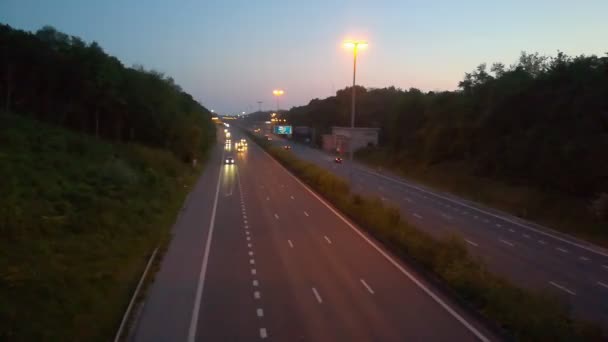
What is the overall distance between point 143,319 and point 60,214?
11872 mm

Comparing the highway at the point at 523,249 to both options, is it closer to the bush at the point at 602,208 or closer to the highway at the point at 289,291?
the bush at the point at 602,208

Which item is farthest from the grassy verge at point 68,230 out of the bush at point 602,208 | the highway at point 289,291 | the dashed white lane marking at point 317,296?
the bush at point 602,208

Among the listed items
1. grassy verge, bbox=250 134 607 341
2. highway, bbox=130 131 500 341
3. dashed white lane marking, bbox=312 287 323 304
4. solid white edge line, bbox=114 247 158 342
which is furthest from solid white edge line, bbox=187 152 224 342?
grassy verge, bbox=250 134 607 341

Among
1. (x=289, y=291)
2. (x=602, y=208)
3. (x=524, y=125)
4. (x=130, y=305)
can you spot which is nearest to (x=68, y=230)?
(x=130, y=305)

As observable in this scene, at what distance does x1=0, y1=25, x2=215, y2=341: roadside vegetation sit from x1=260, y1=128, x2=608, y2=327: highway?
12.4 m

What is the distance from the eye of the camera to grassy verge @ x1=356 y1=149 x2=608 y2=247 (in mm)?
32438

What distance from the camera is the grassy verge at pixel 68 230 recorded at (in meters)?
14.4

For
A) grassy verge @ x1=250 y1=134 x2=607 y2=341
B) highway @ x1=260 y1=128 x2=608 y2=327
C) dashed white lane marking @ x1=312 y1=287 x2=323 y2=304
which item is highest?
grassy verge @ x1=250 y1=134 x2=607 y2=341

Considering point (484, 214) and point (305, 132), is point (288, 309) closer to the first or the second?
point (484, 214)

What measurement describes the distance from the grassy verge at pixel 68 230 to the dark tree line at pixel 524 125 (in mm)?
24975

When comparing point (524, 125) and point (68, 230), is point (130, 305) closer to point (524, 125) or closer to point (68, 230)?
point (68, 230)

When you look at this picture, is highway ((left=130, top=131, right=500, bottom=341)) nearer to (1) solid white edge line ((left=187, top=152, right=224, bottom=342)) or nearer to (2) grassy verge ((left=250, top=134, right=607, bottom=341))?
(1) solid white edge line ((left=187, top=152, right=224, bottom=342))

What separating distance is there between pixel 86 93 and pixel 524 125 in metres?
39.2

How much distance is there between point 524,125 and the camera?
53531mm
